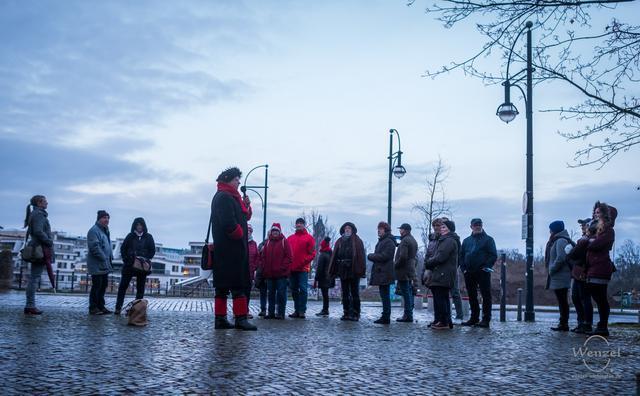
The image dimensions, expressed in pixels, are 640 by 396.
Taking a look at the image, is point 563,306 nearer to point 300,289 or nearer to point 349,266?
point 349,266

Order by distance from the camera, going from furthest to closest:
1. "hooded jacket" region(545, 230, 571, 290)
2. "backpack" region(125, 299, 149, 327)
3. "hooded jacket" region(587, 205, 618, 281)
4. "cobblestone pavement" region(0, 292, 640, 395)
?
"hooded jacket" region(545, 230, 571, 290) → "hooded jacket" region(587, 205, 618, 281) → "backpack" region(125, 299, 149, 327) → "cobblestone pavement" region(0, 292, 640, 395)

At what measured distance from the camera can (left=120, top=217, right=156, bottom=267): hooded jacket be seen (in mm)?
12688

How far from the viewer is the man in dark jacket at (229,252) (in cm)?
925

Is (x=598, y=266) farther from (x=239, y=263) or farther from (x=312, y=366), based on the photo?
(x=312, y=366)

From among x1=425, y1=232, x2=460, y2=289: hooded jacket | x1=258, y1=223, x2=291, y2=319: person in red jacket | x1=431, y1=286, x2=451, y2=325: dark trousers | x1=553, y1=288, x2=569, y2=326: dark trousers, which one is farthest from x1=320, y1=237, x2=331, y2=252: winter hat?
x1=553, y1=288, x2=569, y2=326: dark trousers

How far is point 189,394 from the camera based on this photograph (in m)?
4.32

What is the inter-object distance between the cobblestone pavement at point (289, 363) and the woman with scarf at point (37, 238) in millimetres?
2244

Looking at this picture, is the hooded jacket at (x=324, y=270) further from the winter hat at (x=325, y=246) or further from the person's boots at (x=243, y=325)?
the person's boots at (x=243, y=325)

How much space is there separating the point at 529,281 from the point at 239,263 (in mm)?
8968

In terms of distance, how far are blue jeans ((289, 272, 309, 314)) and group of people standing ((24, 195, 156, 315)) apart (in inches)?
123

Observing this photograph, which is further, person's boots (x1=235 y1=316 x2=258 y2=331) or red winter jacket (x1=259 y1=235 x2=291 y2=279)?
red winter jacket (x1=259 y1=235 x2=291 y2=279)

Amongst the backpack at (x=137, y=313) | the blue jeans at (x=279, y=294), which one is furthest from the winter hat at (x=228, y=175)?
the blue jeans at (x=279, y=294)

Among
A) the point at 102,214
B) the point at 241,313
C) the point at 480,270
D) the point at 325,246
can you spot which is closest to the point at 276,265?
the point at 325,246

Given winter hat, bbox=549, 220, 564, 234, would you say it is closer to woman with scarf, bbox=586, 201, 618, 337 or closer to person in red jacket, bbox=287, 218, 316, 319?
woman with scarf, bbox=586, 201, 618, 337
